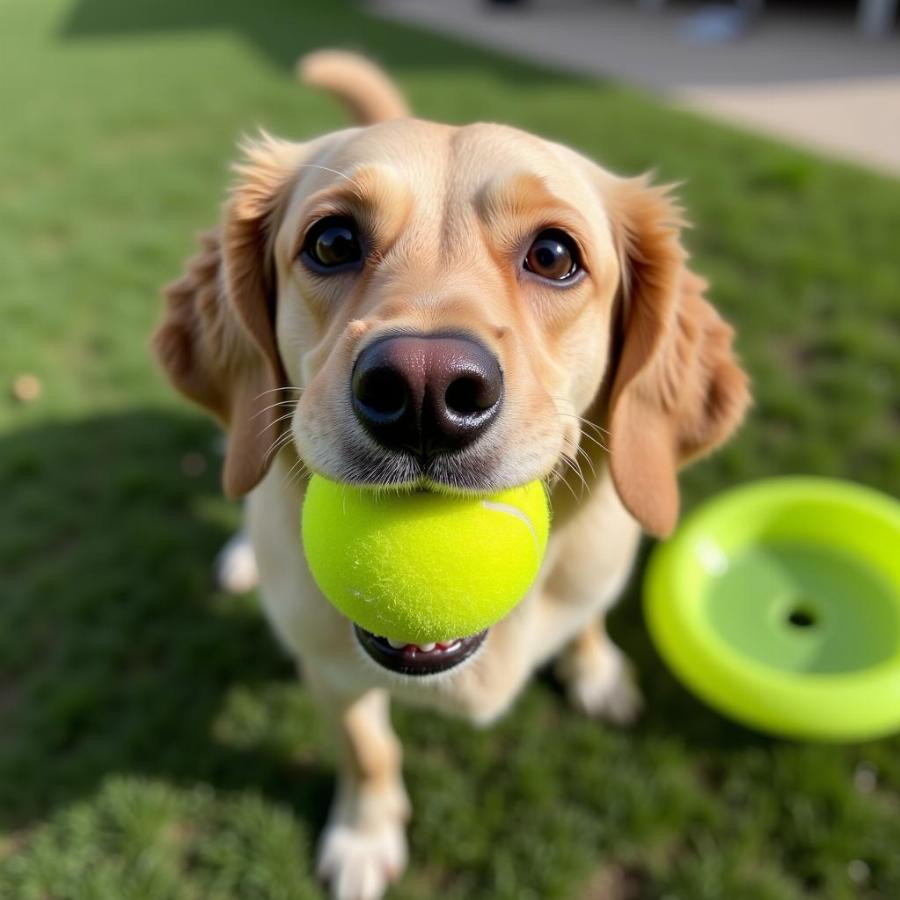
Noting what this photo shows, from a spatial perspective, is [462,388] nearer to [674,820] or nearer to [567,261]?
[567,261]

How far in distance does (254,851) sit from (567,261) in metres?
2.29

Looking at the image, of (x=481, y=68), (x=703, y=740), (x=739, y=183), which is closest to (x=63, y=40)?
(x=481, y=68)

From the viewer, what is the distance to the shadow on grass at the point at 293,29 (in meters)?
10.4

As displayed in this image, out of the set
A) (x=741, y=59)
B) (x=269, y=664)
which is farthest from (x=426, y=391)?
(x=741, y=59)

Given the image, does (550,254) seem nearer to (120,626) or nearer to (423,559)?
(423,559)

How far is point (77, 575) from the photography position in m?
3.79

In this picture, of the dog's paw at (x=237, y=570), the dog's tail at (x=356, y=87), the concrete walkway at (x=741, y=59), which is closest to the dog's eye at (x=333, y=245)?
the dog's tail at (x=356, y=87)

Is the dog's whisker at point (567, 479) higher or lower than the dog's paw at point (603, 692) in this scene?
higher

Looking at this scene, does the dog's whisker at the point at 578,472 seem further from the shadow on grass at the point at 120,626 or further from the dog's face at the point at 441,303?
the shadow on grass at the point at 120,626

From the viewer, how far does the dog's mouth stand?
6.30ft

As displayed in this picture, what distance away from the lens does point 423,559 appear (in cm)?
162

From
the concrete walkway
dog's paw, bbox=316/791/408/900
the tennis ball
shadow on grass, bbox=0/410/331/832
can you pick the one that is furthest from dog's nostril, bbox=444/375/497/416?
the concrete walkway

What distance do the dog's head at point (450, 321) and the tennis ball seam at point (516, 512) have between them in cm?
6

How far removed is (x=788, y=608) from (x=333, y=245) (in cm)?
246
